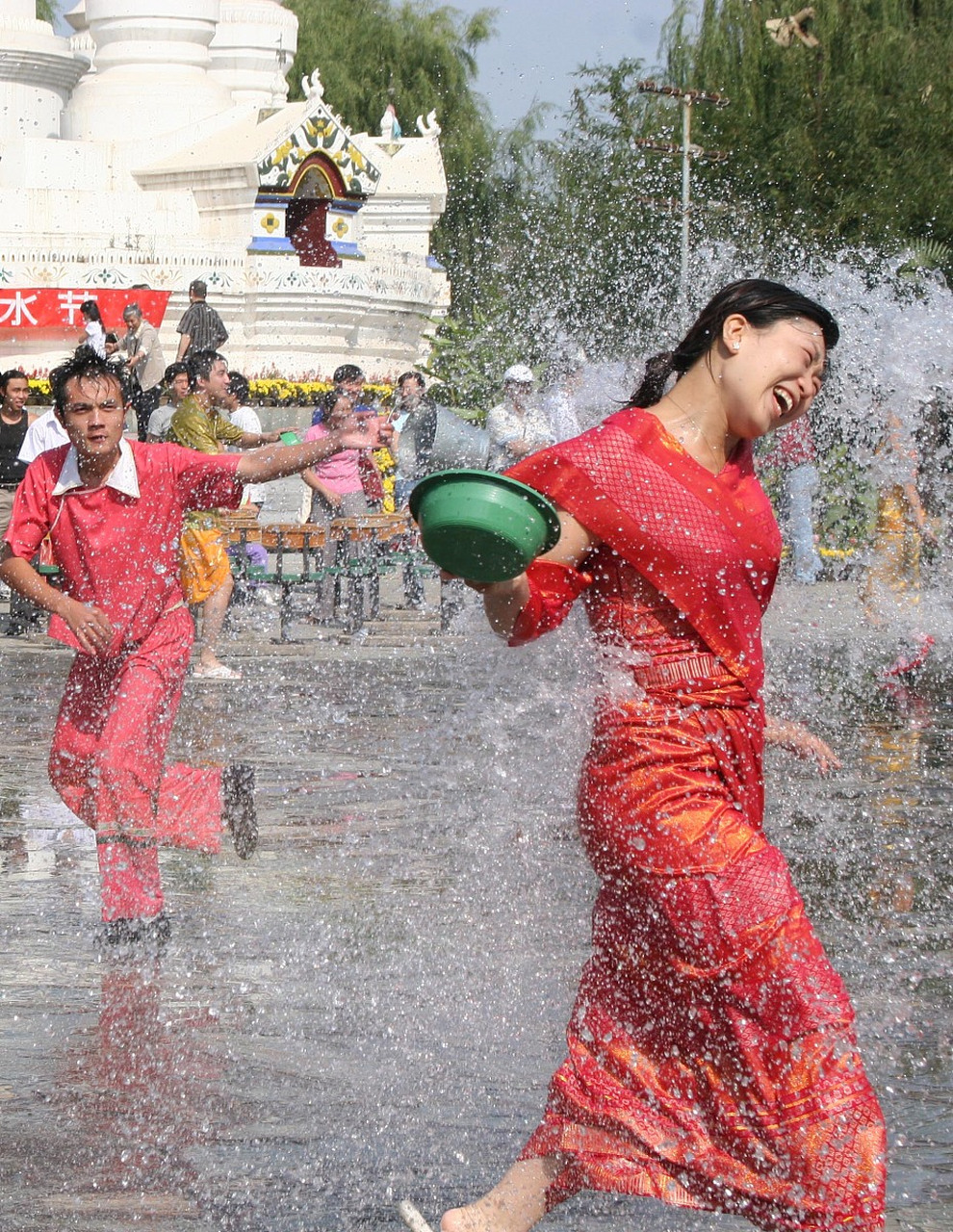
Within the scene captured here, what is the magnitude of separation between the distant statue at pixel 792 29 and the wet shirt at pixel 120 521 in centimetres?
2578

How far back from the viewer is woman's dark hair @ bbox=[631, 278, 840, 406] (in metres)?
3.31

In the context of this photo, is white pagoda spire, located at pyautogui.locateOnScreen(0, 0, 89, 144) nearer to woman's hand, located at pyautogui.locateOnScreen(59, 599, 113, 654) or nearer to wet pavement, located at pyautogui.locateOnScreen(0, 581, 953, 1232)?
wet pavement, located at pyautogui.locateOnScreen(0, 581, 953, 1232)

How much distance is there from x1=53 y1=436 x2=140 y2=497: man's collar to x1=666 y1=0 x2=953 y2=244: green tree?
2194 cm

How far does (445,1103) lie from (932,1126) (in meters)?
0.97

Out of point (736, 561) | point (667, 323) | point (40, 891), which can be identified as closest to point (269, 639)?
point (40, 891)

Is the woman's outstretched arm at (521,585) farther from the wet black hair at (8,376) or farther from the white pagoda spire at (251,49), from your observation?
the white pagoda spire at (251,49)

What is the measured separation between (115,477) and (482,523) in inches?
98.5

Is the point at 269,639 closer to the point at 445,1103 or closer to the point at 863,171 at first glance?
the point at 445,1103

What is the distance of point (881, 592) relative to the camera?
10.9 metres

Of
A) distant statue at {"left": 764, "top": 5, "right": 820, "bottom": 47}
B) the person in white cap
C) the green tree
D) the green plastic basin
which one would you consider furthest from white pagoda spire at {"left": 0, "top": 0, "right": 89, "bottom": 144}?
the green plastic basin

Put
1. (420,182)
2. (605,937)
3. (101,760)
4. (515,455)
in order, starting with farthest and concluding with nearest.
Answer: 1. (420,182)
2. (515,455)
3. (101,760)
4. (605,937)

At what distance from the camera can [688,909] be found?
3.04 metres

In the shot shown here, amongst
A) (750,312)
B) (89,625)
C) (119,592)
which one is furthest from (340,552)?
(750,312)

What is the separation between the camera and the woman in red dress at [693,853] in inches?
115
